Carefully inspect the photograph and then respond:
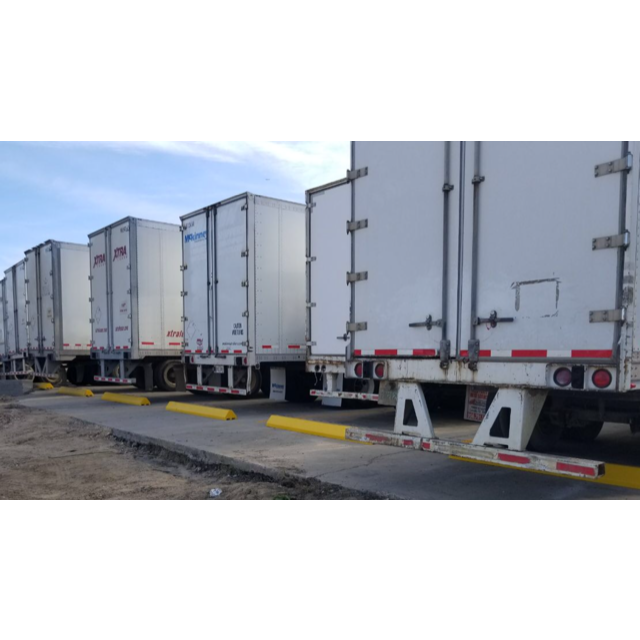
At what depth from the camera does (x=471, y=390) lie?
4.85 m

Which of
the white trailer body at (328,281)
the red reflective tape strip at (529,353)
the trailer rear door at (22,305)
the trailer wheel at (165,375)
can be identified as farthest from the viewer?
the trailer rear door at (22,305)

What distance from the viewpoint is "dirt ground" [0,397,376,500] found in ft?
17.9

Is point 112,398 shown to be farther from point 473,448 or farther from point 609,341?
point 609,341

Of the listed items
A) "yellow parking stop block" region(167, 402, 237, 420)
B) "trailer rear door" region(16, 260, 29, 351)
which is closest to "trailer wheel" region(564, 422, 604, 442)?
"yellow parking stop block" region(167, 402, 237, 420)

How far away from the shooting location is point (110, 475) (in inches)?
252

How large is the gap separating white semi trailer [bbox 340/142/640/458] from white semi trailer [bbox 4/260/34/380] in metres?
16.9

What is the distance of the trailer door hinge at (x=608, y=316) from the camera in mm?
3766

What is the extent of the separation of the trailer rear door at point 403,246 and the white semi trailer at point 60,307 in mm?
14046

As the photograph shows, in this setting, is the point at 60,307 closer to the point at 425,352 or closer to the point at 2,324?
the point at 2,324

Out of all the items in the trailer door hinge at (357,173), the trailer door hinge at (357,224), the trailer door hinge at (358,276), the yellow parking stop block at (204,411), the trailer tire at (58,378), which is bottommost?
the trailer tire at (58,378)

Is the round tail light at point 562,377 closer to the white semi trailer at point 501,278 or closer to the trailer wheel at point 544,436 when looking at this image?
the white semi trailer at point 501,278

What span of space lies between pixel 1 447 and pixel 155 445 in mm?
2334

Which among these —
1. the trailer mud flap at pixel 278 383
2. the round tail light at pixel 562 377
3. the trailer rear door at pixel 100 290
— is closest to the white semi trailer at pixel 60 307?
the trailer rear door at pixel 100 290

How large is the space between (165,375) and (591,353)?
12.1 m
